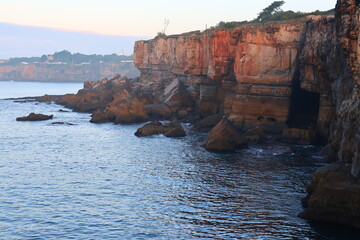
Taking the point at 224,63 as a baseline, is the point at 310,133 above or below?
below

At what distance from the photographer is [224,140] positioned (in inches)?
1751

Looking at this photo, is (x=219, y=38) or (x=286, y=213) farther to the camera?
(x=219, y=38)

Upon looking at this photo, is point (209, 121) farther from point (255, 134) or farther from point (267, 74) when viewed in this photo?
point (255, 134)

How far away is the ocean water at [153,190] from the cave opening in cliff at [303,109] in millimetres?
6341

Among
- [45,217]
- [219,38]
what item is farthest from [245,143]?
[45,217]

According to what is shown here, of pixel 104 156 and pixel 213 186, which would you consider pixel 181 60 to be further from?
pixel 213 186

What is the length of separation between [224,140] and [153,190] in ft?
48.9

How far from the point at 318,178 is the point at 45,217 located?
1517 cm

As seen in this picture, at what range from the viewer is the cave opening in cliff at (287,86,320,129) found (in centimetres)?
5092

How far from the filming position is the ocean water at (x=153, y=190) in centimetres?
2364

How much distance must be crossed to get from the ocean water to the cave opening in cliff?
634 centimetres

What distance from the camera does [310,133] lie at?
46281 mm

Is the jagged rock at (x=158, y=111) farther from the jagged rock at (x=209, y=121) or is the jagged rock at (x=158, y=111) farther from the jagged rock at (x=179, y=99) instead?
the jagged rock at (x=209, y=121)

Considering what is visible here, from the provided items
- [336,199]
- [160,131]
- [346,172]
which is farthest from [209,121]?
[336,199]
